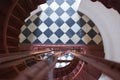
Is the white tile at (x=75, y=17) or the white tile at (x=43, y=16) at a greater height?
the white tile at (x=43, y=16)

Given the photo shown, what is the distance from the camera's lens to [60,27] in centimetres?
576

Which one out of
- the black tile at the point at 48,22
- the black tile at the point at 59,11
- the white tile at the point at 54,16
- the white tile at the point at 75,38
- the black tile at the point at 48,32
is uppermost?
the black tile at the point at 59,11

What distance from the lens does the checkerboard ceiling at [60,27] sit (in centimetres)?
569

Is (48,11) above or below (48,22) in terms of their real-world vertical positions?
above

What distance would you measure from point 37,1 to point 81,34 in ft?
6.73

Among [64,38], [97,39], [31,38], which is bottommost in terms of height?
[97,39]

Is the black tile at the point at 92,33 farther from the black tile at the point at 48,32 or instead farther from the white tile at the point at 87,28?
the black tile at the point at 48,32

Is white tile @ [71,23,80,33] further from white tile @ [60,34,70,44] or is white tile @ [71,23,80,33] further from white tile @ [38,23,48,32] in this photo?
white tile @ [38,23,48,32]

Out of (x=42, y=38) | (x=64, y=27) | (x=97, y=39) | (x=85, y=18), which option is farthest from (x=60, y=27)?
(x=97, y=39)

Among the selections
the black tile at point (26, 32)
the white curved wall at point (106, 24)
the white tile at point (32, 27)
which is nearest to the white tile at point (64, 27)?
the white curved wall at point (106, 24)

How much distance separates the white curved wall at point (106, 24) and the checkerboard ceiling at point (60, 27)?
0.16 metres

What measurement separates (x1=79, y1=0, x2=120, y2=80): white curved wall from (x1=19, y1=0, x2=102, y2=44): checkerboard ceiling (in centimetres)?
16

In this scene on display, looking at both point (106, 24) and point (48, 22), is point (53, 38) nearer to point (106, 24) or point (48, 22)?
point (48, 22)

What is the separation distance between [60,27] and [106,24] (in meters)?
1.06
